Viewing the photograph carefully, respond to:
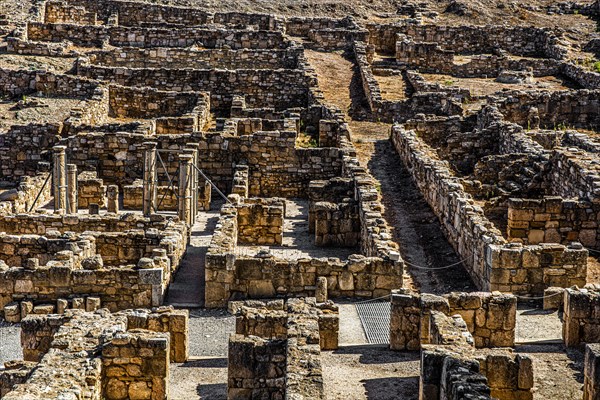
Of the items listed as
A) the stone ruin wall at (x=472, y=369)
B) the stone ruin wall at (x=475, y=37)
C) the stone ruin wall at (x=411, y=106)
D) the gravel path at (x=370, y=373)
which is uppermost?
the stone ruin wall at (x=475, y=37)

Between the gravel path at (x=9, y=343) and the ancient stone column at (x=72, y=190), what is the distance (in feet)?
28.3

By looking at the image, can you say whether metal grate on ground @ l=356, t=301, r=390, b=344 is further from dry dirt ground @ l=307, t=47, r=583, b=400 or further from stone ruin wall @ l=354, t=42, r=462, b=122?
stone ruin wall @ l=354, t=42, r=462, b=122

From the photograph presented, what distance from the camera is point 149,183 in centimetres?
3300

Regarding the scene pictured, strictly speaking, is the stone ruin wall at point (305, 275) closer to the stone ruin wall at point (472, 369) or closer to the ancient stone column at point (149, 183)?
the stone ruin wall at point (472, 369)

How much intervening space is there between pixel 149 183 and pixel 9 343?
1003cm

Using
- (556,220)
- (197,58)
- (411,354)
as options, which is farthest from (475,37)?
(411,354)

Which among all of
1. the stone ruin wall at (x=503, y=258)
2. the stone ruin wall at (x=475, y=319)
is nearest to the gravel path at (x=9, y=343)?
the stone ruin wall at (x=475, y=319)

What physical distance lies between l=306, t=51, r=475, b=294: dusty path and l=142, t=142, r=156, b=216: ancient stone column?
5.25 meters

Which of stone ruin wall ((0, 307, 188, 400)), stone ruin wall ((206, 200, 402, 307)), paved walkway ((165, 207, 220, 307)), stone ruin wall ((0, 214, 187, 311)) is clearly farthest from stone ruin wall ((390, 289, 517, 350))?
stone ruin wall ((0, 214, 187, 311))

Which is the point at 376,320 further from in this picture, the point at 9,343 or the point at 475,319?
the point at 9,343

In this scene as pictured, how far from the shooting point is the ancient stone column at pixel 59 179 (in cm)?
3312

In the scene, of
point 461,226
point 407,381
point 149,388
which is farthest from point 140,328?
point 461,226

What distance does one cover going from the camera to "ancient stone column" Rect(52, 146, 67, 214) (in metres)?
33.1

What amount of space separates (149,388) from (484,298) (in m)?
5.36
